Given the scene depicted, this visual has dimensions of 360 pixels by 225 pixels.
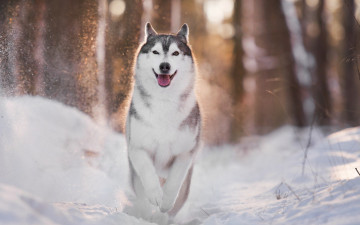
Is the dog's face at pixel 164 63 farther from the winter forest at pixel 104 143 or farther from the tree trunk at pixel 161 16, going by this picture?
the tree trunk at pixel 161 16

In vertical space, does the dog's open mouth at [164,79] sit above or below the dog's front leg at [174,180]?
above

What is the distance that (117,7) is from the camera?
22.9 ft

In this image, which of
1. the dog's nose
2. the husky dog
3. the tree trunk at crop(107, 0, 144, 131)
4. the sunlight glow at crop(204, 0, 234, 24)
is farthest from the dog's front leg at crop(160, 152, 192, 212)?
the sunlight glow at crop(204, 0, 234, 24)

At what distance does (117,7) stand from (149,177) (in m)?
4.50

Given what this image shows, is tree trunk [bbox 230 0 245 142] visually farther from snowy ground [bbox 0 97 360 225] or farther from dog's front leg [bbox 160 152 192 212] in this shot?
dog's front leg [bbox 160 152 192 212]

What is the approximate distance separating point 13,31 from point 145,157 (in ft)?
8.77

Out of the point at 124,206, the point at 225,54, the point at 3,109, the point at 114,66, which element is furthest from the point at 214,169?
the point at 225,54

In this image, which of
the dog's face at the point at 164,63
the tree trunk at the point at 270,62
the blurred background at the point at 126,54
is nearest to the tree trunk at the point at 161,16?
the blurred background at the point at 126,54

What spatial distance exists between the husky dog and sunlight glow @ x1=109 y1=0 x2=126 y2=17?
3151 millimetres

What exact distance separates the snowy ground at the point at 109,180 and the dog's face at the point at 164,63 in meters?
1.30

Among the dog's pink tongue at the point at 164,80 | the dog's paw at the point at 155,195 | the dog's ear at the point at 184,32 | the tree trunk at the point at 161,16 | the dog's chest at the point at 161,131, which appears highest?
the tree trunk at the point at 161,16

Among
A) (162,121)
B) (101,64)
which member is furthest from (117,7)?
(162,121)

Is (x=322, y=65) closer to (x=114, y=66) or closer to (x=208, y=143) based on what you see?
(x=208, y=143)

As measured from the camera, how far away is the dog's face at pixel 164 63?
138 inches
